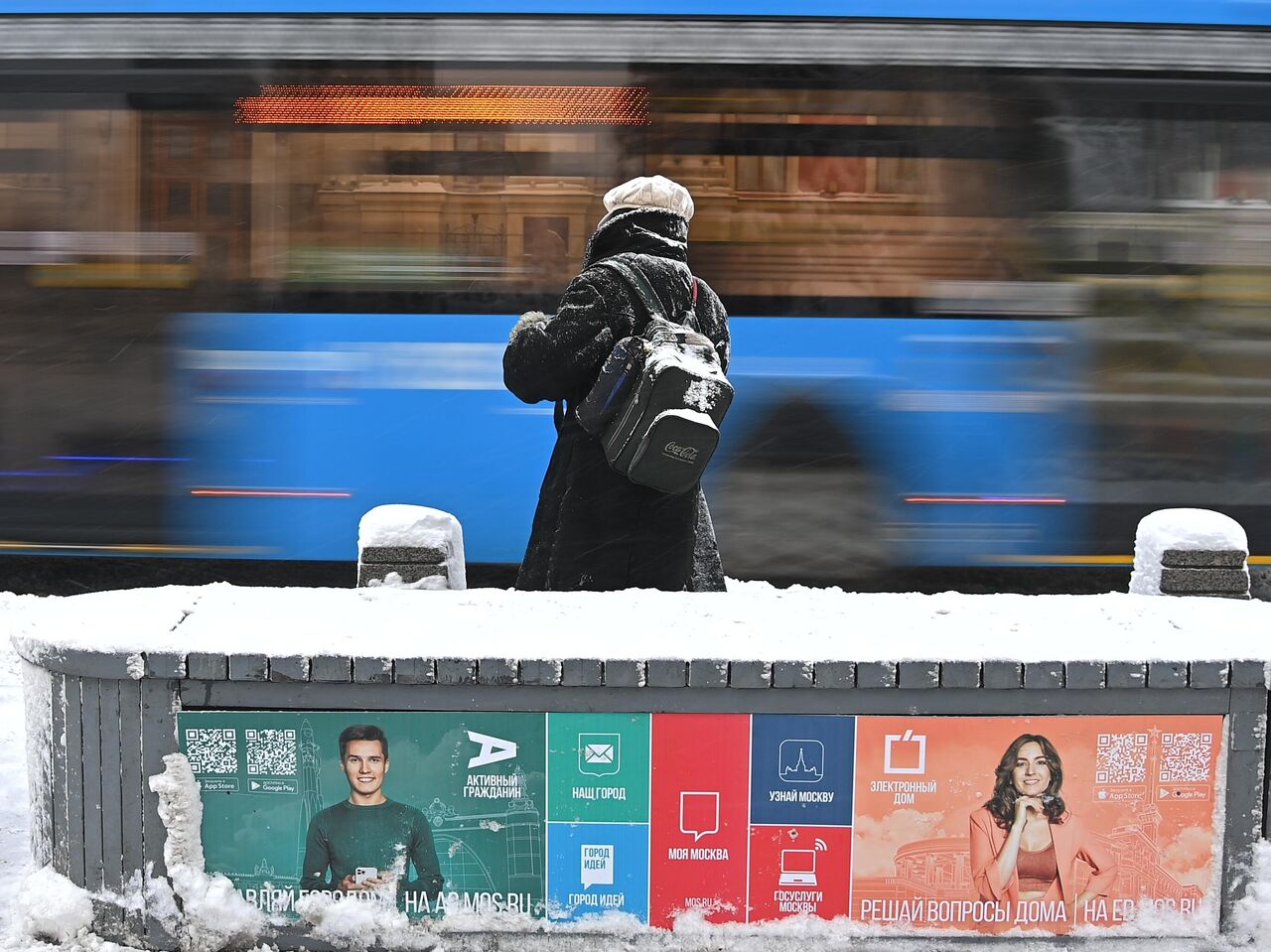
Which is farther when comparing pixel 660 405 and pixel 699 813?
pixel 660 405

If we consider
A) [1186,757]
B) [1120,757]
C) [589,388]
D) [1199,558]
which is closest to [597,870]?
[1120,757]

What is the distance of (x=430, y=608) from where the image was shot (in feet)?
11.8

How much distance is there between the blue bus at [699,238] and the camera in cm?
698

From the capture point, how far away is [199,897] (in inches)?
128

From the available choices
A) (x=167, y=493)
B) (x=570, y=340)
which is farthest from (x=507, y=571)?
(x=570, y=340)

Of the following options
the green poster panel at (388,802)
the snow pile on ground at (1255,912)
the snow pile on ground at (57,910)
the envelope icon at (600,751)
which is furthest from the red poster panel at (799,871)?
the snow pile on ground at (57,910)

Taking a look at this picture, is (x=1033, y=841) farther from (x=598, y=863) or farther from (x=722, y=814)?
(x=598, y=863)

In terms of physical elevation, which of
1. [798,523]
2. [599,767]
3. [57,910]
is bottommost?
[57,910]

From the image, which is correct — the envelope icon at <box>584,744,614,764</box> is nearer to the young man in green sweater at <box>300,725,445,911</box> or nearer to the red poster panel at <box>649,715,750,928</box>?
the red poster panel at <box>649,715,750,928</box>

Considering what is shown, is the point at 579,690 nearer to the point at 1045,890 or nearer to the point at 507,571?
the point at 1045,890

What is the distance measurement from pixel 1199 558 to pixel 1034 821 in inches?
80.1

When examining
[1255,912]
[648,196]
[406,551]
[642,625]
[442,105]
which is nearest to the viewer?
[1255,912]

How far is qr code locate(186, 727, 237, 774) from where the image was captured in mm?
3215

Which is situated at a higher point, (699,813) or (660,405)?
(660,405)
